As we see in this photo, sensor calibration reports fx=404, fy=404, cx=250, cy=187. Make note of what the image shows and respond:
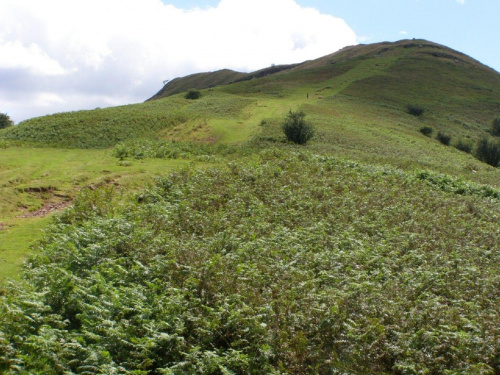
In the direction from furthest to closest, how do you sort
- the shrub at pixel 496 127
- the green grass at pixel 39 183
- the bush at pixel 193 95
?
the shrub at pixel 496 127
the bush at pixel 193 95
the green grass at pixel 39 183

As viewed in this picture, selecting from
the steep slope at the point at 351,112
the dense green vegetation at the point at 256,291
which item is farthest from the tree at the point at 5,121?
the dense green vegetation at the point at 256,291

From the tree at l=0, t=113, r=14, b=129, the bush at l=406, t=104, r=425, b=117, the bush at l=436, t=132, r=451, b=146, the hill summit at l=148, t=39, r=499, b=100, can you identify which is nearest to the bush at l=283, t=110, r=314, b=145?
the bush at l=436, t=132, r=451, b=146

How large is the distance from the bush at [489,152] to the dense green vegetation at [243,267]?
20974 millimetres

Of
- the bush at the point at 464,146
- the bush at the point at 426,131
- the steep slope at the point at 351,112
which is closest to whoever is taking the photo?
the steep slope at the point at 351,112

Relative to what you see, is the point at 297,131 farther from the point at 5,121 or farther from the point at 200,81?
the point at 200,81

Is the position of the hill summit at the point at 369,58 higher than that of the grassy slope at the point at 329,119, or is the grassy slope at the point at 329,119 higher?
the hill summit at the point at 369,58

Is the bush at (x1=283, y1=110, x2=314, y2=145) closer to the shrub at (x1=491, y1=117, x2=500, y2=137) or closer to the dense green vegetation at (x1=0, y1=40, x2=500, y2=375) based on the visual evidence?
the dense green vegetation at (x1=0, y1=40, x2=500, y2=375)

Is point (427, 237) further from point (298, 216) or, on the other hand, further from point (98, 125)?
point (98, 125)

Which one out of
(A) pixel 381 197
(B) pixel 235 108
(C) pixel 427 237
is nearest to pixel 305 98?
(B) pixel 235 108

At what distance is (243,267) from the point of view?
28.9 feet

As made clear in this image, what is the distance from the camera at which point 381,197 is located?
15836mm

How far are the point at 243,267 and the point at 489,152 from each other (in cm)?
4388

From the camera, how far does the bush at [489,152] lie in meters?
43.6

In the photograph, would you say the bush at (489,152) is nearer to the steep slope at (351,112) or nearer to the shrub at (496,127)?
the steep slope at (351,112)
